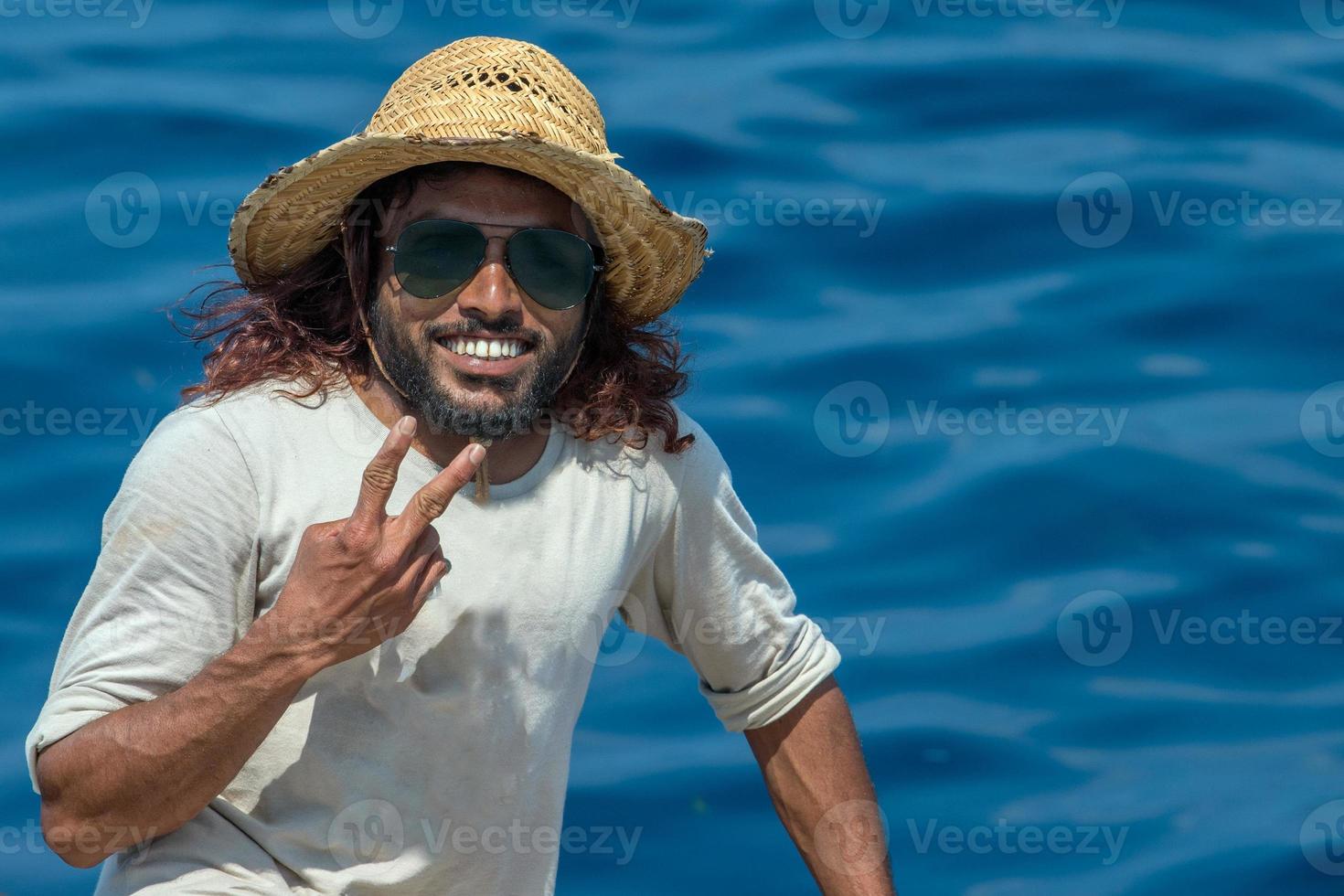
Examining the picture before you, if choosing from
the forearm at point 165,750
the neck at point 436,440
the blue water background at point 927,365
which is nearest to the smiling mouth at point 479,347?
the neck at point 436,440

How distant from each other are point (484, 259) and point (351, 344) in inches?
11.0

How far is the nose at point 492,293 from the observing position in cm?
283

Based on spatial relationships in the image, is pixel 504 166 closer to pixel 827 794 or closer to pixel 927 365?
pixel 827 794

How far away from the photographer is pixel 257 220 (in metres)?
2.97

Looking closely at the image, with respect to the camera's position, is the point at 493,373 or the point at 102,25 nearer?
the point at 493,373

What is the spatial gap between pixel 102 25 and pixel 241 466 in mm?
4495

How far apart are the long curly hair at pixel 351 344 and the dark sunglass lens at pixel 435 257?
0.12 metres

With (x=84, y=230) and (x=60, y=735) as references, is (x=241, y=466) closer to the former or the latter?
(x=60, y=735)

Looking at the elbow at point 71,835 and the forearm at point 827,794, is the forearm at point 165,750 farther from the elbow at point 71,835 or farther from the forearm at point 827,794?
the forearm at point 827,794

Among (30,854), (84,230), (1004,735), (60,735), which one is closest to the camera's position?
(60,735)

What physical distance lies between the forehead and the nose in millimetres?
60

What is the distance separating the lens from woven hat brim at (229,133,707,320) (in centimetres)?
279

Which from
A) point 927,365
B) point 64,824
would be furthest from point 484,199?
point 927,365

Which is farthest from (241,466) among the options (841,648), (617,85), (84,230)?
(617,85)
